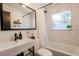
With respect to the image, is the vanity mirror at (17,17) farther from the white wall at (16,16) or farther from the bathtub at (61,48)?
the bathtub at (61,48)

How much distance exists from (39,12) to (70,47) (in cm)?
142

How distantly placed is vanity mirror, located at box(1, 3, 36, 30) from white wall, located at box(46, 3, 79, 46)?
638mm

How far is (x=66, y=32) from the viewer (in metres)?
2.53

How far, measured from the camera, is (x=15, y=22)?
5.80 feet

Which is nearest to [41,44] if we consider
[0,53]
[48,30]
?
[48,30]

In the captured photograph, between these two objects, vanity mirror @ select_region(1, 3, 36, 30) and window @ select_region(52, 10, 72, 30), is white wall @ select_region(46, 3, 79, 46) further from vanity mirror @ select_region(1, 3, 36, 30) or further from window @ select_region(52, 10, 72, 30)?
vanity mirror @ select_region(1, 3, 36, 30)

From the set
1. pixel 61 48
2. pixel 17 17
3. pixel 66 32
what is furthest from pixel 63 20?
pixel 17 17

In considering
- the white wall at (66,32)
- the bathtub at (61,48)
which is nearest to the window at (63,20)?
the white wall at (66,32)

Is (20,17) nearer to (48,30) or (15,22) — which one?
(15,22)

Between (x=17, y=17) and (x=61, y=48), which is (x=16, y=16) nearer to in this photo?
Answer: (x=17, y=17)

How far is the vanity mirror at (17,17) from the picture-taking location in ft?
4.99

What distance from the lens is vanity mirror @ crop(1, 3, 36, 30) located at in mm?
1520

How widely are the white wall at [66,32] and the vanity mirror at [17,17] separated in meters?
0.64

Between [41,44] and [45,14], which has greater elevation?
[45,14]
